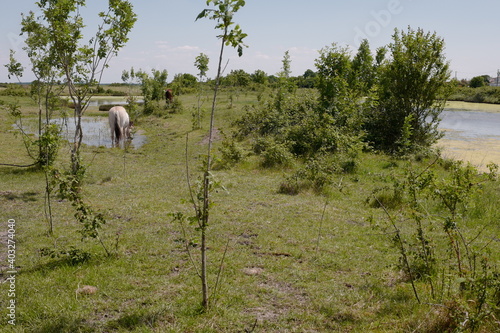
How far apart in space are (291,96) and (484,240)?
14.1 meters

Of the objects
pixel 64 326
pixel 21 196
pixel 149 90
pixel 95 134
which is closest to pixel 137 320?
pixel 64 326

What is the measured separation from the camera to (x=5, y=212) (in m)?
7.71

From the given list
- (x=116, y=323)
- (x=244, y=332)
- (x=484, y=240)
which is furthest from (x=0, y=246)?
(x=484, y=240)

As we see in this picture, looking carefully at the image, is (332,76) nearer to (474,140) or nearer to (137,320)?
(474,140)

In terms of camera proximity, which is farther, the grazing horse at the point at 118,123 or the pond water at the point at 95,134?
the pond water at the point at 95,134

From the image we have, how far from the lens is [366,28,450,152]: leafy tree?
51.7 feet

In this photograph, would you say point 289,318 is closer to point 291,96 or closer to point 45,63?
point 45,63

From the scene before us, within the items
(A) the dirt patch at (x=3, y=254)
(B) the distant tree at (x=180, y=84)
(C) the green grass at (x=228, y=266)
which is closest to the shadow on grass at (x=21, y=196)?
(C) the green grass at (x=228, y=266)

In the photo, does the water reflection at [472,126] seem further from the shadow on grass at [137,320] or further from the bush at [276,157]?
the shadow on grass at [137,320]

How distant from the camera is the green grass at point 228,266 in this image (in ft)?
13.0

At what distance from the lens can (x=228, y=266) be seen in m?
5.38

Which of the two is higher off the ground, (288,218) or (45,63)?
(45,63)

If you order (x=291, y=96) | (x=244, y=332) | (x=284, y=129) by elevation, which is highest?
(x=291, y=96)

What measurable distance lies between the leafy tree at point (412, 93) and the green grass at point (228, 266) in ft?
22.4
